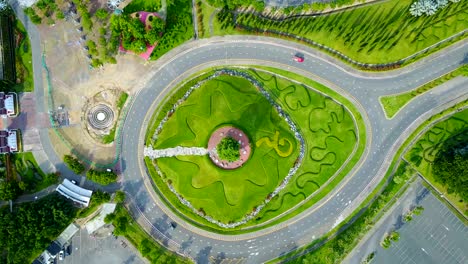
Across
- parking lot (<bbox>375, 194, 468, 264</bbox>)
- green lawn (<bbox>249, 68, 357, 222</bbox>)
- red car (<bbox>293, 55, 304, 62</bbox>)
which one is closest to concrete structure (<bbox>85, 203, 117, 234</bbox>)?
green lawn (<bbox>249, 68, 357, 222</bbox>)

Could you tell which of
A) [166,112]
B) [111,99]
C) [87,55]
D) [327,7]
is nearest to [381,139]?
[327,7]

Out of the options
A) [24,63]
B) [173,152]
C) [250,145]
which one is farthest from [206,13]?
[24,63]

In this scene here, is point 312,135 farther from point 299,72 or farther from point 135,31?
point 135,31

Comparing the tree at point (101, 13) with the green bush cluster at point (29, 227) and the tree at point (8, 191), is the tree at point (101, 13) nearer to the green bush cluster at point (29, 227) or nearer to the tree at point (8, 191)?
the tree at point (8, 191)

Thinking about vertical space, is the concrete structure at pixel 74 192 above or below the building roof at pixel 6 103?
below

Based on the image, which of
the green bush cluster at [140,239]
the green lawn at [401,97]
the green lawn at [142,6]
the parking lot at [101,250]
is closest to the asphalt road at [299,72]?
the green lawn at [401,97]

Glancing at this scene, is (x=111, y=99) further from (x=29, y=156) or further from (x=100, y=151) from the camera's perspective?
(x=29, y=156)

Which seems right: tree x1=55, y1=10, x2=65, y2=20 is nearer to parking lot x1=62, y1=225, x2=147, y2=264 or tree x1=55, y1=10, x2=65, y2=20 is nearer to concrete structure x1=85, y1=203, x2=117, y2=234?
concrete structure x1=85, y1=203, x2=117, y2=234
